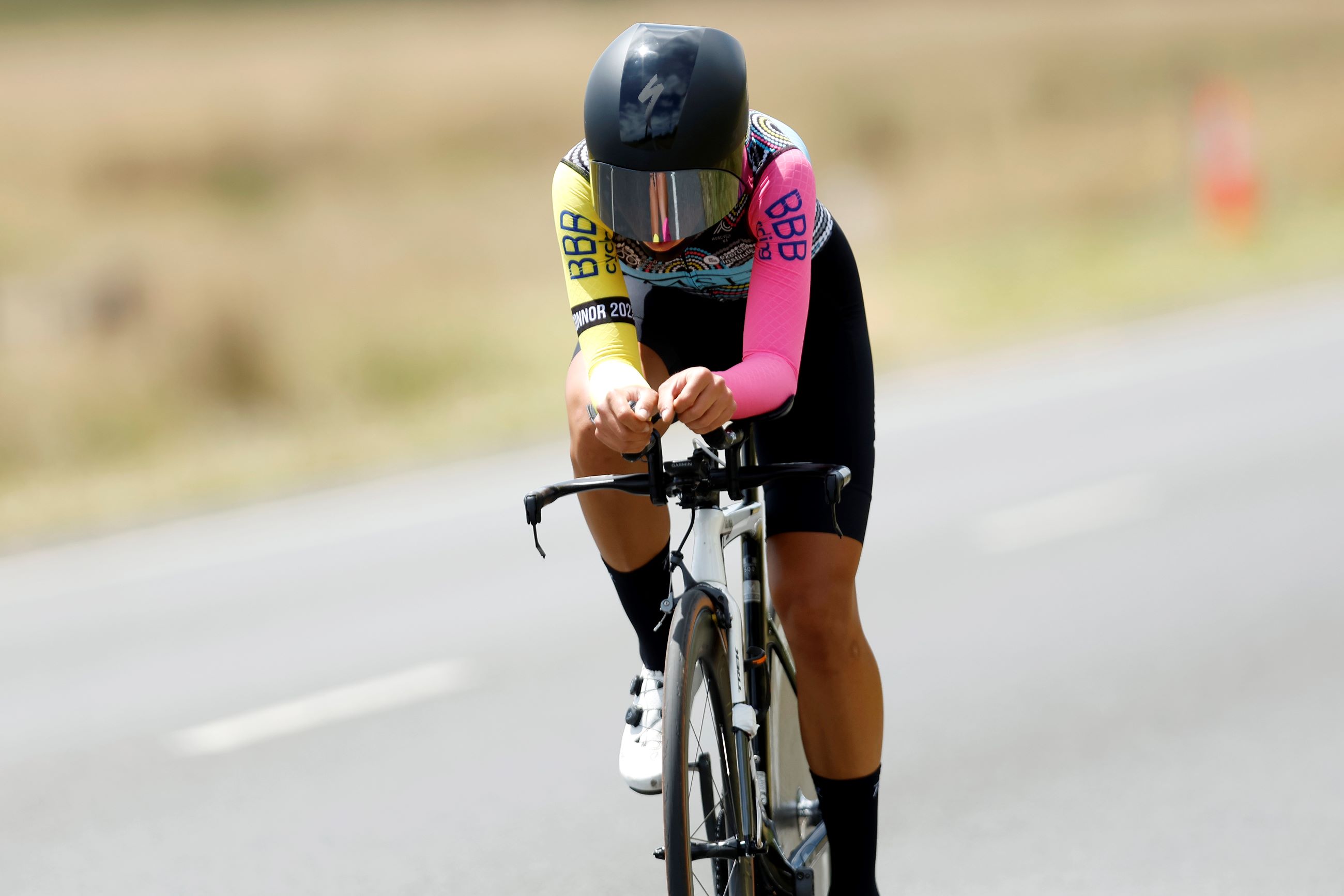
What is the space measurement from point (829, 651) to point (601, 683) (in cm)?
267

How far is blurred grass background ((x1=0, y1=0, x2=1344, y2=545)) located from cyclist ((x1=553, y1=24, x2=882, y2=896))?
697 cm

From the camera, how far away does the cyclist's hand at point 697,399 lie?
2594 millimetres

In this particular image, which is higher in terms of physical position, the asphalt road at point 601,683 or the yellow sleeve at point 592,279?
the yellow sleeve at point 592,279

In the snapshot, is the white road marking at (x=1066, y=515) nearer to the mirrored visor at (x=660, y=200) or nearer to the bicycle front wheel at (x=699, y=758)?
the bicycle front wheel at (x=699, y=758)

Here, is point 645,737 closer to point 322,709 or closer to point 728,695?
point 728,695

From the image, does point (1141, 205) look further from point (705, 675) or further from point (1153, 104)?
point (705, 675)

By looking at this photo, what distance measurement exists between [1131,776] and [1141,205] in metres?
16.8

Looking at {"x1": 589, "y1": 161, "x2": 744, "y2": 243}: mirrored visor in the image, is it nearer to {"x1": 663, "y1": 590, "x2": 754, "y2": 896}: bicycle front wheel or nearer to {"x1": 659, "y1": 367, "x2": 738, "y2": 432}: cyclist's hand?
{"x1": 659, "y1": 367, "x2": 738, "y2": 432}: cyclist's hand

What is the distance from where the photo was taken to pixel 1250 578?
256 inches

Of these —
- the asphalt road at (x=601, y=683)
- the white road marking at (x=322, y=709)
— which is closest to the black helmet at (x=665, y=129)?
the asphalt road at (x=601, y=683)

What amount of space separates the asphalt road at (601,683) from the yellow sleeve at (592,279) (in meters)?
1.81

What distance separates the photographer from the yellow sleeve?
2973 mm

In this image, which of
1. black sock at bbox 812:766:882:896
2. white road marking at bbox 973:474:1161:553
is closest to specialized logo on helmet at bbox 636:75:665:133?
black sock at bbox 812:766:882:896

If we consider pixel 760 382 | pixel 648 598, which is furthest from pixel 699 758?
pixel 760 382
